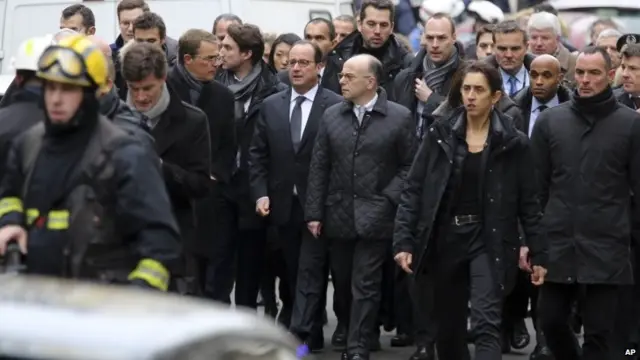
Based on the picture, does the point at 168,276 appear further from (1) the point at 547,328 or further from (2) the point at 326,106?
(2) the point at 326,106

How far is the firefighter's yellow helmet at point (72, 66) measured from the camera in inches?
286

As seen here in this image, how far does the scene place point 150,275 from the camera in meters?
7.05

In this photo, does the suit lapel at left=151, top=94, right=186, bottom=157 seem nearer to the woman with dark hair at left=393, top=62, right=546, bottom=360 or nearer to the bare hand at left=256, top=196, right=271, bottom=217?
the woman with dark hair at left=393, top=62, right=546, bottom=360

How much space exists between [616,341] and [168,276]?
486 cm

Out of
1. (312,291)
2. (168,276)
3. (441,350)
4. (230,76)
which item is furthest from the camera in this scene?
(230,76)

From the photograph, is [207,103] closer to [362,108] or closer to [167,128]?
[362,108]

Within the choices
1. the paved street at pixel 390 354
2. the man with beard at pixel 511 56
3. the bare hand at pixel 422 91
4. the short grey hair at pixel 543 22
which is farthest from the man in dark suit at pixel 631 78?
the paved street at pixel 390 354

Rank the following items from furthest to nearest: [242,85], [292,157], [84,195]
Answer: [242,85] → [292,157] → [84,195]

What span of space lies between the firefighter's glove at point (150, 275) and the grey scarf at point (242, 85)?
6.48m

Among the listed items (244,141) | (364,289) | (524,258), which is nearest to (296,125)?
(244,141)

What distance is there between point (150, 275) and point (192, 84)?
5.41 meters

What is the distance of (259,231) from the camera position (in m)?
13.4

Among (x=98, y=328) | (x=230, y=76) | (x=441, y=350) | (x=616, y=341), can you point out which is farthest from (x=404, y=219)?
(x=98, y=328)

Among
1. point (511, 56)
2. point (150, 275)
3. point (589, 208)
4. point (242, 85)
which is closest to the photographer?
point (150, 275)
